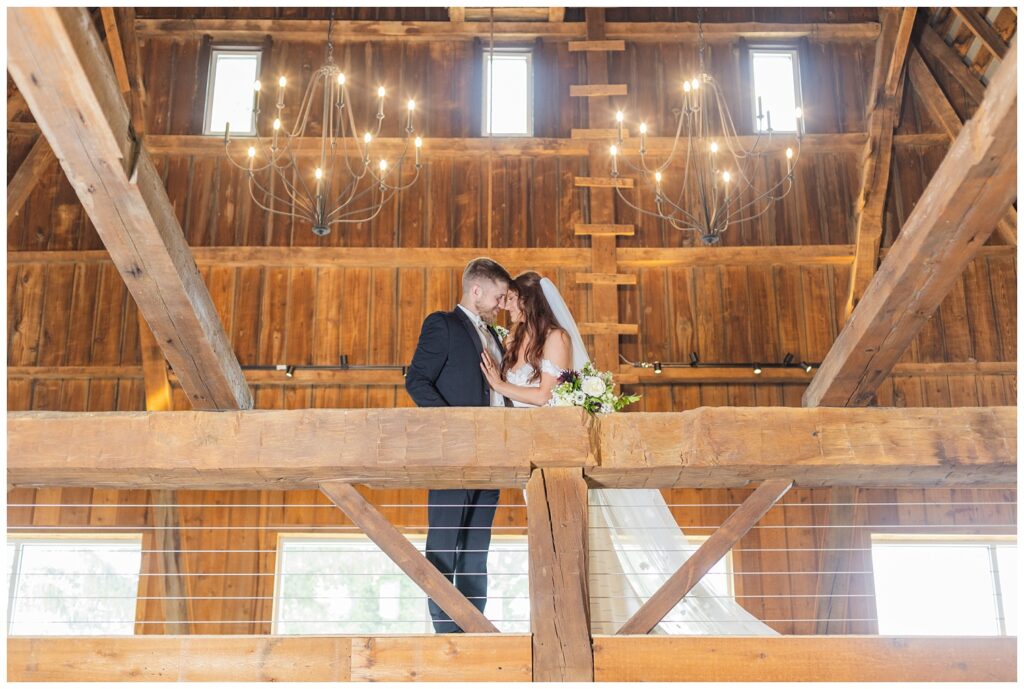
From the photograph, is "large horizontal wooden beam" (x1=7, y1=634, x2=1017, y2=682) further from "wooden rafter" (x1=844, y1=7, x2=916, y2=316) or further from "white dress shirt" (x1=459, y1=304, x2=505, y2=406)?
"wooden rafter" (x1=844, y1=7, x2=916, y2=316)

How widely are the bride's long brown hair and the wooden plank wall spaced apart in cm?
296

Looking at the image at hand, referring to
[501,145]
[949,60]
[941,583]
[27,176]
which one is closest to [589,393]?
[501,145]

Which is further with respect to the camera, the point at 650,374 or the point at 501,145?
the point at 501,145

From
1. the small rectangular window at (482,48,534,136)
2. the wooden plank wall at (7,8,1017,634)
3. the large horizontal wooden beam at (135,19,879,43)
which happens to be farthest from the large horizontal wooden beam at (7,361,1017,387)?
the large horizontal wooden beam at (135,19,879,43)

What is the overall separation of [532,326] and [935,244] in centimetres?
175

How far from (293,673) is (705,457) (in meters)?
1.52

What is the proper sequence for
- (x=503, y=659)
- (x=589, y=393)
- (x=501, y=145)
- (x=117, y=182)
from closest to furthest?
(x=117, y=182)
(x=503, y=659)
(x=589, y=393)
(x=501, y=145)

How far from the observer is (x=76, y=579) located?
7.75 meters

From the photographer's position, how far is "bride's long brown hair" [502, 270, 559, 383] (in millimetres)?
4535

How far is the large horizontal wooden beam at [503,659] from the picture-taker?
3314mm

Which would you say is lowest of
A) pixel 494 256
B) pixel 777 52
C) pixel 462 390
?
pixel 462 390

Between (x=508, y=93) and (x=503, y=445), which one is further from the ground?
(x=508, y=93)

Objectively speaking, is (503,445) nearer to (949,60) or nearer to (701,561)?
(701,561)

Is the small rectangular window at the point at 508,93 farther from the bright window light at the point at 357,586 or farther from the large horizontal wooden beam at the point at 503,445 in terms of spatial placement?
the large horizontal wooden beam at the point at 503,445
